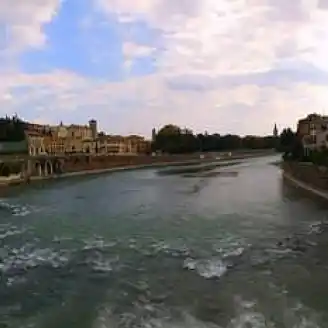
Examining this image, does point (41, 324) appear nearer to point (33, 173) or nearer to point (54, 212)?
point (54, 212)

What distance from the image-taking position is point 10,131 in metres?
70.2

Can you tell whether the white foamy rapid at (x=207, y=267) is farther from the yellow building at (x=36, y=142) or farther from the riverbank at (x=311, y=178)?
the yellow building at (x=36, y=142)

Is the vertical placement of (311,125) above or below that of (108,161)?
above

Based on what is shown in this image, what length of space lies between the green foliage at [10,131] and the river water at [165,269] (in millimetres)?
48230

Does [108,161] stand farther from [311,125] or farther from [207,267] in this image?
[207,267]

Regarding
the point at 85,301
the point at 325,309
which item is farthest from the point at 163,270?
the point at 325,309

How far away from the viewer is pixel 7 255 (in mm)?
13227

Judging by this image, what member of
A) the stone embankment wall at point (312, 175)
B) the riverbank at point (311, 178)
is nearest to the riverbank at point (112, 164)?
the riverbank at point (311, 178)

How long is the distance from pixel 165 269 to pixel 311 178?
2326 cm

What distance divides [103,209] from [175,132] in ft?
236

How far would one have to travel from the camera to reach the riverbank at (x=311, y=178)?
29.5 meters

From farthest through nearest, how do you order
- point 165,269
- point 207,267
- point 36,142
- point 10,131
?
point 36,142 < point 10,131 < point 207,267 < point 165,269

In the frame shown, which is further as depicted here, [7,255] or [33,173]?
[33,173]

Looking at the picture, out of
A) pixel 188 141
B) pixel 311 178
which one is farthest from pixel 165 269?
pixel 188 141
